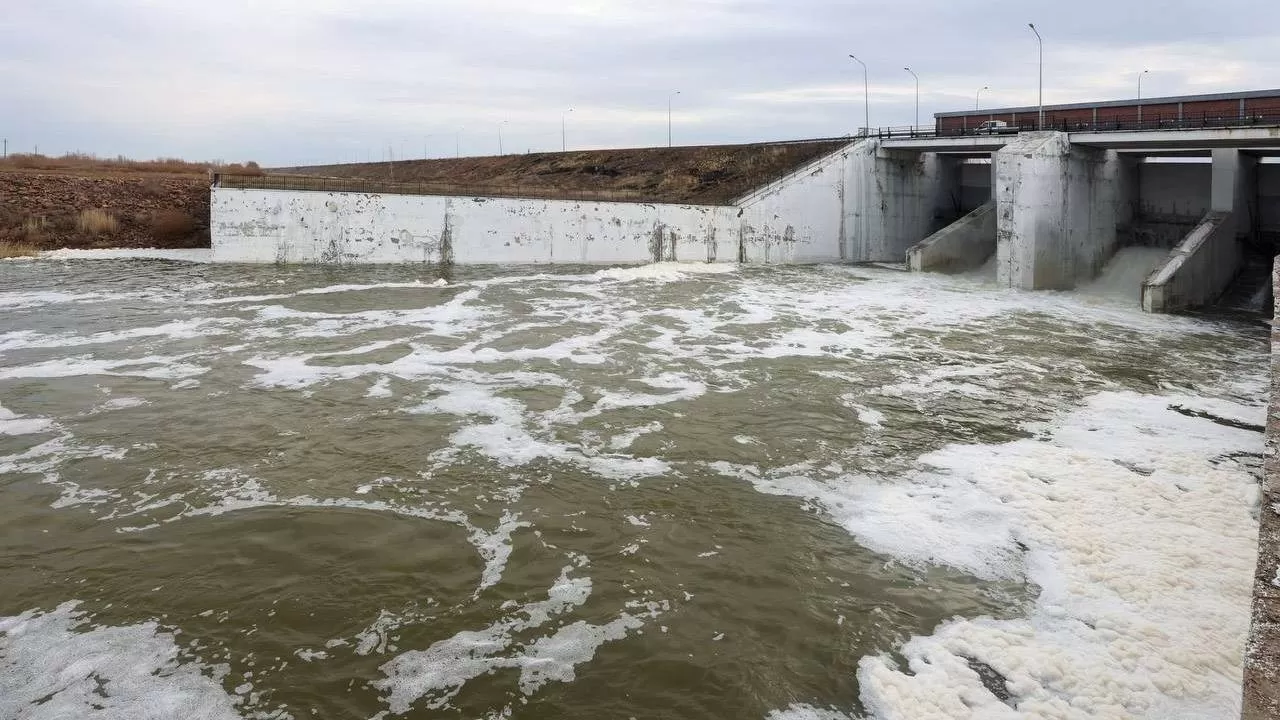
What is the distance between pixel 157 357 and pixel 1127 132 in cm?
3295

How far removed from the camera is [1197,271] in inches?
1088

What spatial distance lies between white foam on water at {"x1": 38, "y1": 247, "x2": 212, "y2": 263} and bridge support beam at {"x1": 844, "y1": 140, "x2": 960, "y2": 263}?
1224 inches

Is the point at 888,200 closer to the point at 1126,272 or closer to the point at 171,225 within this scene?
the point at 1126,272

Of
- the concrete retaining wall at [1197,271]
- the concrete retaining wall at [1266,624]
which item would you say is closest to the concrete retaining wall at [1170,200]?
the concrete retaining wall at [1197,271]

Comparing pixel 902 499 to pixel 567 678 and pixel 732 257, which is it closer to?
pixel 567 678

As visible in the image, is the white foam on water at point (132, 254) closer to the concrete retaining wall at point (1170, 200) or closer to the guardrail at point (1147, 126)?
the guardrail at point (1147, 126)

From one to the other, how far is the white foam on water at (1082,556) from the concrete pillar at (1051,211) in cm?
2116

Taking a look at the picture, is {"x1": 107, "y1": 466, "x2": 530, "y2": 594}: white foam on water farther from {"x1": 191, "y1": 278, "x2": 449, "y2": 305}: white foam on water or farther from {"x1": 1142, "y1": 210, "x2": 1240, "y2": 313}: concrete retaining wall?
{"x1": 1142, "y1": 210, "x2": 1240, "y2": 313}: concrete retaining wall

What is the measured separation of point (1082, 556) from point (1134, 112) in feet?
144

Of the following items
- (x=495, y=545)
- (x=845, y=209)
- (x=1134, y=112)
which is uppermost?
(x=1134, y=112)

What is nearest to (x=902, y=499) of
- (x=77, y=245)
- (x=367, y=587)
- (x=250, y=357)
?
(x=367, y=587)

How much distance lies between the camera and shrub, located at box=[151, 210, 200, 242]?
37.3m

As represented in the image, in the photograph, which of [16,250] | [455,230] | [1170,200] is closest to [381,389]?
[455,230]

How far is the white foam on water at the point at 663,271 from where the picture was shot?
108 feet
